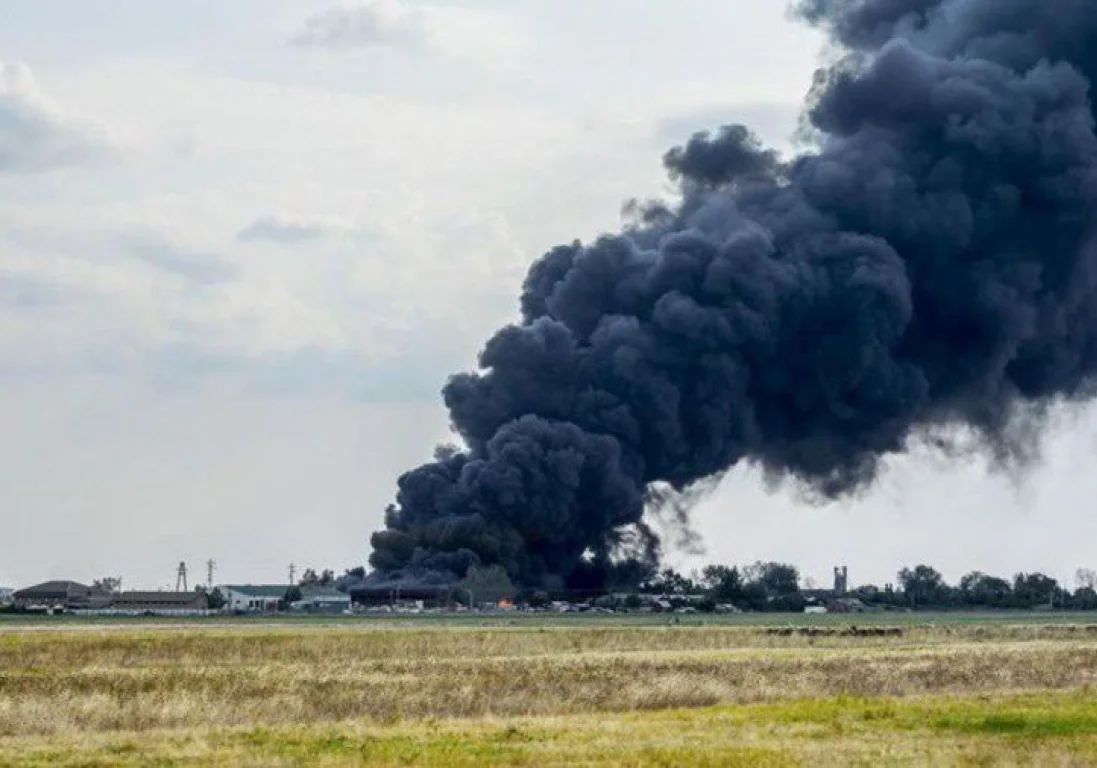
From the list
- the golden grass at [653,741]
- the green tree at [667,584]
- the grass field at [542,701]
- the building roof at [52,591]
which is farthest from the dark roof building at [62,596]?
the golden grass at [653,741]

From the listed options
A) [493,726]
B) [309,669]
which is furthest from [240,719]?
[309,669]

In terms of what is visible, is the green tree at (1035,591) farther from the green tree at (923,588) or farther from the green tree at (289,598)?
the green tree at (289,598)

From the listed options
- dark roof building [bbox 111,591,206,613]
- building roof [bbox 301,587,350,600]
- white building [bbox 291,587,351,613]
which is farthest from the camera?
dark roof building [bbox 111,591,206,613]

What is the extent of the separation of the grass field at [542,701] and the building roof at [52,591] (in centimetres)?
10857

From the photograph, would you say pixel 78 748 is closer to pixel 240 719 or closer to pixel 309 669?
pixel 240 719

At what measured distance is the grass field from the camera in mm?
31641

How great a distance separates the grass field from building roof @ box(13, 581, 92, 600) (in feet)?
356

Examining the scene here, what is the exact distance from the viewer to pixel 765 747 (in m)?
31.9

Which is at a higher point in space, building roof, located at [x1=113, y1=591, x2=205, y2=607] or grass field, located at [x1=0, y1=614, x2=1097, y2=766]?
building roof, located at [x1=113, y1=591, x2=205, y2=607]

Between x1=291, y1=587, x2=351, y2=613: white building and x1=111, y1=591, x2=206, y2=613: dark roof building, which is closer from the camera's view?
x1=291, y1=587, x2=351, y2=613: white building

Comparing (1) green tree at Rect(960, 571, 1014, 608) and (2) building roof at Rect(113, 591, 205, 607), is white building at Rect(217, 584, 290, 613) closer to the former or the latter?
(2) building roof at Rect(113, 591, 205, 607)

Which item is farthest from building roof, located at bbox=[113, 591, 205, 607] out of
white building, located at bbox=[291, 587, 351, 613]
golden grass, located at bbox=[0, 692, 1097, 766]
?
golden grass, located at bbox=[0, 692, 1097, 766]

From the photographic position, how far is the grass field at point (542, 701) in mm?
31641

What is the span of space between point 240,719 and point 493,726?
598cm
